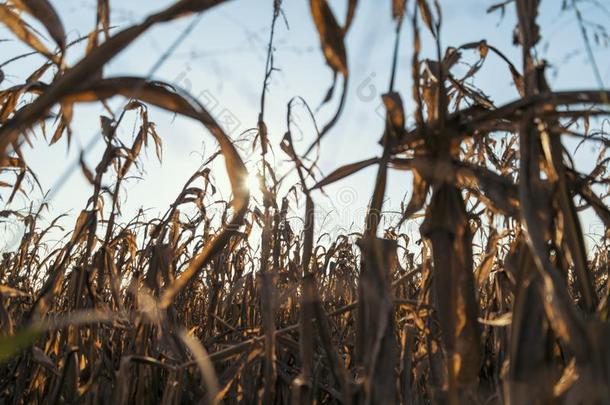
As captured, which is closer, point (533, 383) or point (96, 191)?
point (533, 383)

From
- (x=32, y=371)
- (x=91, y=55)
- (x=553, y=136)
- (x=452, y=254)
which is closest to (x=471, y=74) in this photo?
(x=553, y=136)

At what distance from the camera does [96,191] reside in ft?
4.38

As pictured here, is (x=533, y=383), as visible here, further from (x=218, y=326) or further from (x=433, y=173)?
(x=218, y=326)

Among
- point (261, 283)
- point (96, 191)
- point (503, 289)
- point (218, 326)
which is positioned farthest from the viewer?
point (218, 326)

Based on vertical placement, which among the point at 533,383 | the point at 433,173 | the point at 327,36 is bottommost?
the point at 533,383

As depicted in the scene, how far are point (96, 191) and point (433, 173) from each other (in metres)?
0.89

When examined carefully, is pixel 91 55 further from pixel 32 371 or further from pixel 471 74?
pixel 32 371

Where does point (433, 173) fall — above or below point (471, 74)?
below

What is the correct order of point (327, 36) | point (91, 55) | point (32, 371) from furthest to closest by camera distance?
point (32, 371), point (327, 36), point (91, 55)

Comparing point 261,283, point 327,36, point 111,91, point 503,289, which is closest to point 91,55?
point 111,91

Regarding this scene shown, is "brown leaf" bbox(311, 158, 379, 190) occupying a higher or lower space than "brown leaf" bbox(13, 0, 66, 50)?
lower

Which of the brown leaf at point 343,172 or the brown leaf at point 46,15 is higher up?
the brown leaf at point 46,15

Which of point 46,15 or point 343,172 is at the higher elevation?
point 46,15

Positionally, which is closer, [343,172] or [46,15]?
[46,15]
